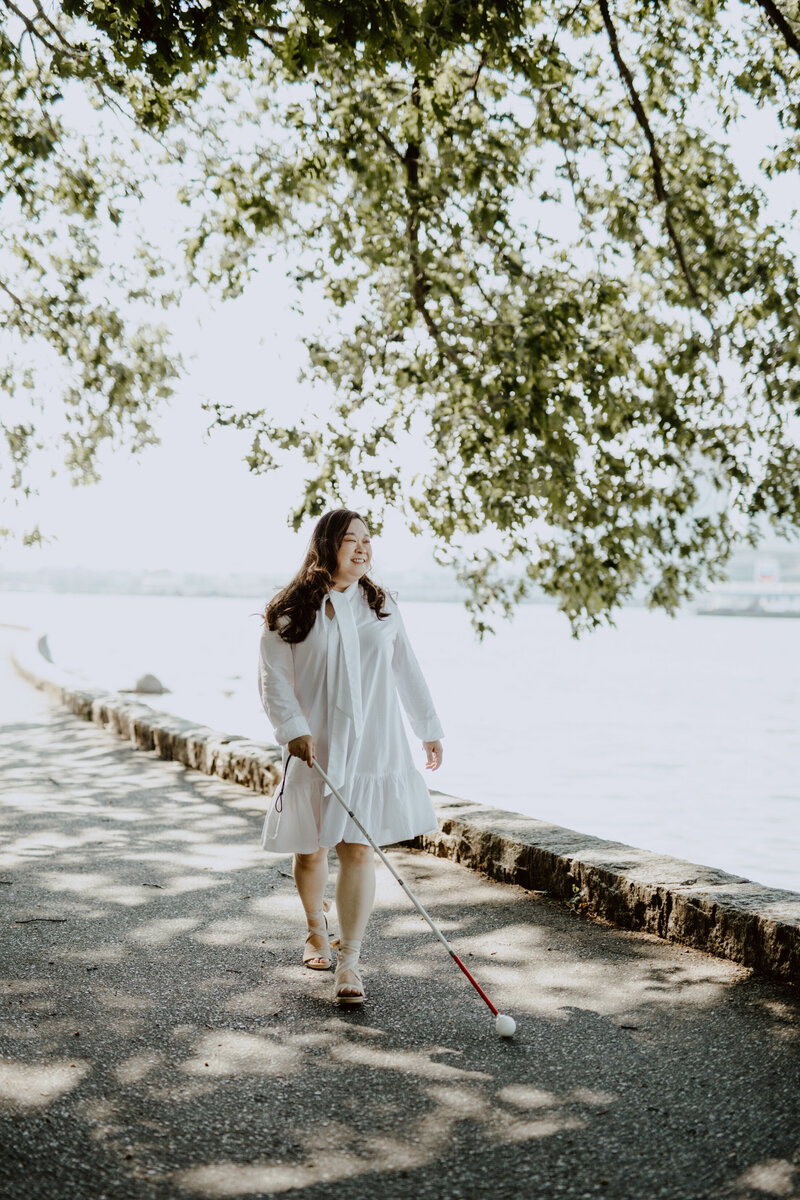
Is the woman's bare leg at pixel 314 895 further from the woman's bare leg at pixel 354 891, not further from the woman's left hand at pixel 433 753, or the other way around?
the woman's left hand at pixel 433 753

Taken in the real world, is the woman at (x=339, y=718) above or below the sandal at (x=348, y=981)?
above

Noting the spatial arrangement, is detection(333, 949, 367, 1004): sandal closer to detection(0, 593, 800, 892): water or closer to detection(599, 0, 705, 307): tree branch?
detection(0, 593, 800, 892): water

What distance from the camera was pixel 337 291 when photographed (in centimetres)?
991

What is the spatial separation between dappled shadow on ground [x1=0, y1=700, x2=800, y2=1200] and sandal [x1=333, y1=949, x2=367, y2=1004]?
0.18 ft

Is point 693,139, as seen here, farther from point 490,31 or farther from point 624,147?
point 490,31

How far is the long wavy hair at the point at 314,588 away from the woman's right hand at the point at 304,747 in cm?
38

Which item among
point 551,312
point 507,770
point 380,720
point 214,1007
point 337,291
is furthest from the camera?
point 507,770

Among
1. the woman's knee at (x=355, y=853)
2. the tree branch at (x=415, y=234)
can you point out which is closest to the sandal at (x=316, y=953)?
the woman's knee at (x=355, y=853)

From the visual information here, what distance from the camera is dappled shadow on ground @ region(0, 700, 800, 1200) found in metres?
2.74

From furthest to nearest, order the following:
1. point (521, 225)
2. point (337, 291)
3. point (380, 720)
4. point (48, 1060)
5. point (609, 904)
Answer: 1. point (337, 291)
2. point (521, 225)
3. point (609, 904)
4. point (380, 720)
5. point (48, 1060)

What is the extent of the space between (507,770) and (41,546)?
7.58 metres

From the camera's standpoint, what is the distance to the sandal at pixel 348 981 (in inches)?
153

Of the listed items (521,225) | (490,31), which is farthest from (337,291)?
(490,31)

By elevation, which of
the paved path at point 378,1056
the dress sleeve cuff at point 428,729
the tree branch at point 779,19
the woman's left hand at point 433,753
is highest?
the tree branch at point 779,19
